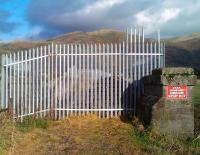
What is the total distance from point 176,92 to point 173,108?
403mm

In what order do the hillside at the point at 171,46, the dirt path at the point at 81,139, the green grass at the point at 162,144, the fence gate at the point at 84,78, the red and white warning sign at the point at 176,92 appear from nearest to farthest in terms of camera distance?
1. the green grass at the point at 162,144
2. the dirt path at the point at 81,139
3. the red and white warning sign at the point at 176,92
4. the fence gate at the point at 84,78
5. the hillside at the point at 171,46

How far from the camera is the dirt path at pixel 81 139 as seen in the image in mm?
11031

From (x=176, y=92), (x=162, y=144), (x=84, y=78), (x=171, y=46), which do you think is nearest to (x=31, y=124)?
(x=84, y=78)

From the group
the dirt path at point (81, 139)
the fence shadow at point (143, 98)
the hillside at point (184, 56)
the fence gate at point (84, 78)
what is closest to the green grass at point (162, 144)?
the dirt path at point (81, 139)

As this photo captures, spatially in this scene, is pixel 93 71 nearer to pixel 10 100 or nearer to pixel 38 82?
pixel 38 82

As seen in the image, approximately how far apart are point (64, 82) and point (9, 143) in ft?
14.9

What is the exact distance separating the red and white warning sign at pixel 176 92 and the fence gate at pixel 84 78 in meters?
3.05

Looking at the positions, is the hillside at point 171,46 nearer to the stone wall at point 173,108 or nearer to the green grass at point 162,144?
the stone wall at point 173,108

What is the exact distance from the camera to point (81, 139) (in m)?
12.5

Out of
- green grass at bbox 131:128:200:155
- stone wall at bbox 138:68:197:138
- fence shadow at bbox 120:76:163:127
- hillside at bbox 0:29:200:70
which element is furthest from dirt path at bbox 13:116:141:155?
hillside at bbox 0:29:200:70

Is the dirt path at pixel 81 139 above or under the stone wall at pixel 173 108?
under

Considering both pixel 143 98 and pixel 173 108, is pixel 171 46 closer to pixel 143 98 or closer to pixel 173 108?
pixel 143 98

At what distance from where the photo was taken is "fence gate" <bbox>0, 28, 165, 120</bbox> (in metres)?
15.8

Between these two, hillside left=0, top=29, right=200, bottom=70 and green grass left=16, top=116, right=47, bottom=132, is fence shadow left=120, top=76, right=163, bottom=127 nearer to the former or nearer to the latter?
green grass left=16, top=116, right=47, bottom=132
